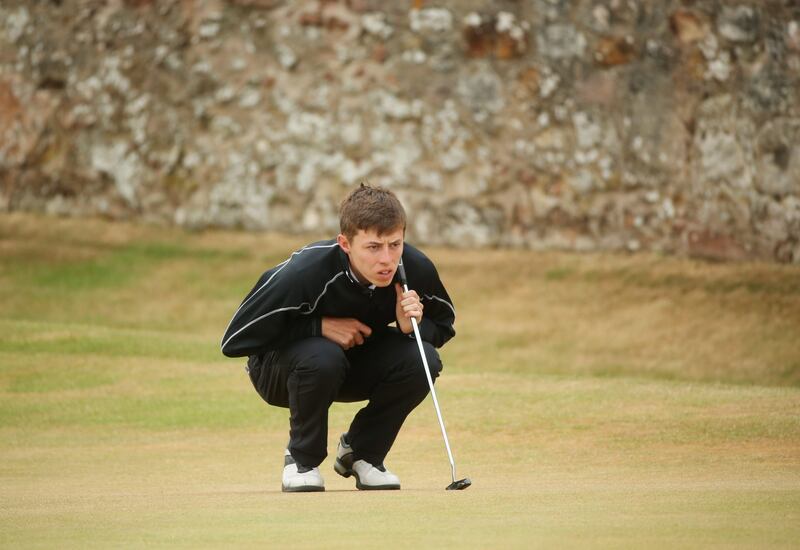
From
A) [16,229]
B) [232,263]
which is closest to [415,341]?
[232,263]

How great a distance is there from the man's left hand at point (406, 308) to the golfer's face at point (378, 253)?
0.12 meters

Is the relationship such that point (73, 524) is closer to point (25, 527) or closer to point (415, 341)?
point (25, 527)

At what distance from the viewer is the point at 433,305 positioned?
237 inches

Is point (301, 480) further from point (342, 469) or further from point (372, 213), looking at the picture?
point (372, 213)

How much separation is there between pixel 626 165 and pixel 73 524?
407 inches

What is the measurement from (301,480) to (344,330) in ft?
2.02

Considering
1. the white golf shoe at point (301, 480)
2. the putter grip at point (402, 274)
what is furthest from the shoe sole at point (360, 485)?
the putter grip at point (402, 274)

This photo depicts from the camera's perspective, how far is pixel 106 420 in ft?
29.9

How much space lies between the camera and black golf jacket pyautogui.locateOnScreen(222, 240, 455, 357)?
571 centimetres

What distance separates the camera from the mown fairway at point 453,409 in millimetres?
4363

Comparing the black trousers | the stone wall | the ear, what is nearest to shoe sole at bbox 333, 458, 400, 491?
the black trousers

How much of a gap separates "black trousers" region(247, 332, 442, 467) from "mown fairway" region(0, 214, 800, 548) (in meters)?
0.23

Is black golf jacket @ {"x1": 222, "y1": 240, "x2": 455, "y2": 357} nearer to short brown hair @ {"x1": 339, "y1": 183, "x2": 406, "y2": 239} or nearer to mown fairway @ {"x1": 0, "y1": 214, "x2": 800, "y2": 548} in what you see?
short brown hair @ {"x1": 339, "y1": 183, "x2": 406, "y2": 239}

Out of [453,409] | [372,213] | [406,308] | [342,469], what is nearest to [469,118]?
[453,409]
